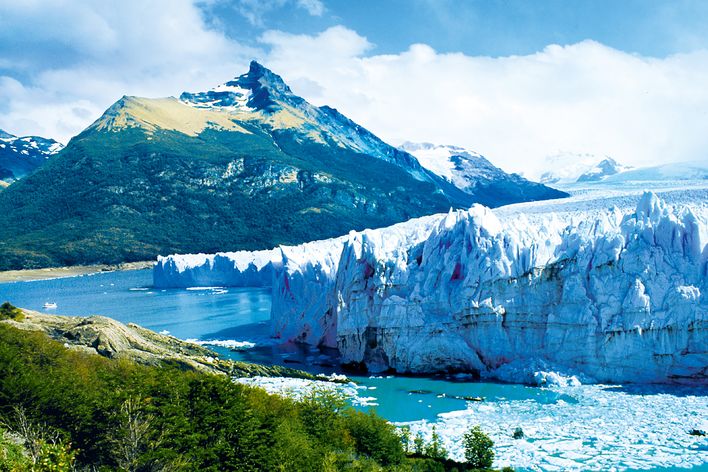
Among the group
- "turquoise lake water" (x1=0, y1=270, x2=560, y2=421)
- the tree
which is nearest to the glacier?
"turquoise lake water" (x1=0, y1=270, x2=560, y2=421)

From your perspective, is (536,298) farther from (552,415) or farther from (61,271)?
(61,271)

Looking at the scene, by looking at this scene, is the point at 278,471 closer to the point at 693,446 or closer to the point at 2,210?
the point at 693,446

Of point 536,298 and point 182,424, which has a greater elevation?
point 536,298

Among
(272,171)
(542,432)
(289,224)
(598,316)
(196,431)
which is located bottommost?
(542,432)

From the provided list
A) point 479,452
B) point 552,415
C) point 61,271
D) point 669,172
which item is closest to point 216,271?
point 61,271

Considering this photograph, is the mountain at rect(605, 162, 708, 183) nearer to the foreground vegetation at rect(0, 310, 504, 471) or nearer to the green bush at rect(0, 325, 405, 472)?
the foreground vegetation at rect(0, 310, 504, 471)

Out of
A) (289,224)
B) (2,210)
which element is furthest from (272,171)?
(2,210)

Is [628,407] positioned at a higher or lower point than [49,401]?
lower
